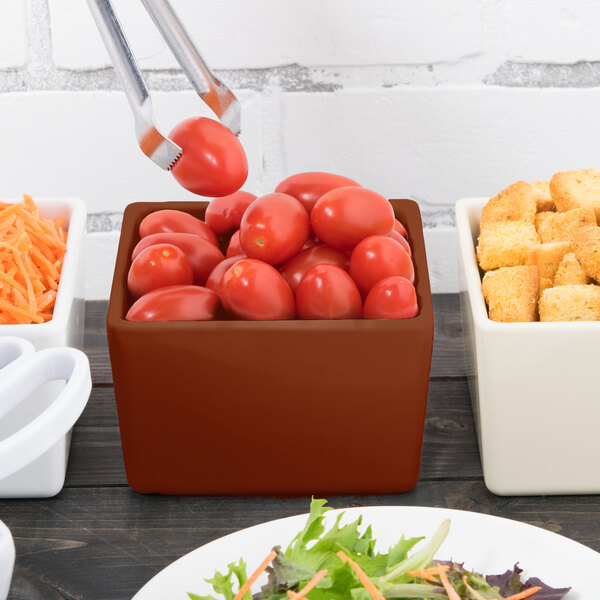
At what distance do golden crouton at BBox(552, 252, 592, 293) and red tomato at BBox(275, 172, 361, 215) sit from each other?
0.18 meters

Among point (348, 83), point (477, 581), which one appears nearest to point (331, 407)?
point (477, 581)

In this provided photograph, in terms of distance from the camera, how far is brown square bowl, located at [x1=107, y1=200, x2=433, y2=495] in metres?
0.70

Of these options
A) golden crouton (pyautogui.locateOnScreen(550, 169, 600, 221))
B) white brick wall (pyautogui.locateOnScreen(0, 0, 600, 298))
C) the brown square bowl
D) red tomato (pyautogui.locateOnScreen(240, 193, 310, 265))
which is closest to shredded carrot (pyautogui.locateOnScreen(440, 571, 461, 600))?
the brown square bowl

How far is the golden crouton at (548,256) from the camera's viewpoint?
79 centimetres

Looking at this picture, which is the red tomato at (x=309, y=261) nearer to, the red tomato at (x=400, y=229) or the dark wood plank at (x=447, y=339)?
the red tomato at (x=400, y=229)

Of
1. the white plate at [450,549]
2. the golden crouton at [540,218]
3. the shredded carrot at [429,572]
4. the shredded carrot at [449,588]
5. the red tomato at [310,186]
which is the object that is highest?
the red tomato at [310,186]

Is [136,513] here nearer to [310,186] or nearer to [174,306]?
[174,306]

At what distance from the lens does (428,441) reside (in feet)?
2.76

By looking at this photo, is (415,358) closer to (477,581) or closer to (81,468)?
(477,581)

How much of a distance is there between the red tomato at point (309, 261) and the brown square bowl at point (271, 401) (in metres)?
0.06

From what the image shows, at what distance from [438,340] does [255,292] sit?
338 millimetres

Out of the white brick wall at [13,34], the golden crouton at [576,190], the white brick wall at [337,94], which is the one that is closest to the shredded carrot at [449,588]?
the golden crouton at [576,190]

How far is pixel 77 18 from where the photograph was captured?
3.42 feet

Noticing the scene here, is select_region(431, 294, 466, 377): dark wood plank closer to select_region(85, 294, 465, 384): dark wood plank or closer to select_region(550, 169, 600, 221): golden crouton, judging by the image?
select_region(85, 294, 465, 384): dark wood plank
